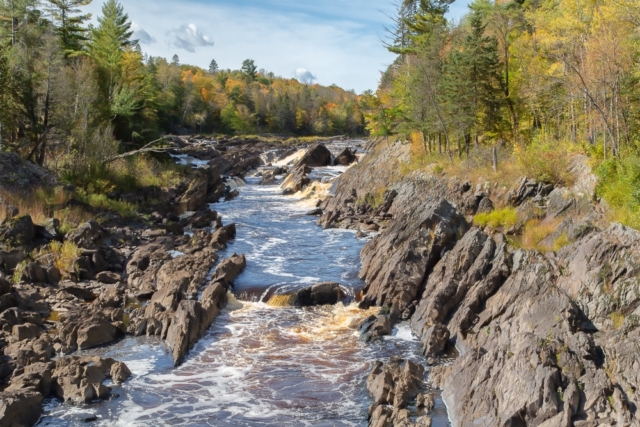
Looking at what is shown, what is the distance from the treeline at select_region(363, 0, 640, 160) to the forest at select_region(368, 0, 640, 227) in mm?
67

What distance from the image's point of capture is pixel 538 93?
1300 inches

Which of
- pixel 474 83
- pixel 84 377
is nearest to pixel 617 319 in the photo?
pixel 84 377

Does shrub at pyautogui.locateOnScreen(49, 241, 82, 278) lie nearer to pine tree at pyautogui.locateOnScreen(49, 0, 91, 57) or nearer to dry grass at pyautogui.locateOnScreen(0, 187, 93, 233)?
dry grass at pyautogui.locateOnScreen(0, 187, 93, 233)

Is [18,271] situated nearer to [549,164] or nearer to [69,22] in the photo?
[549,164]

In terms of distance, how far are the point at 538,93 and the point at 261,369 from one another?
25686mm

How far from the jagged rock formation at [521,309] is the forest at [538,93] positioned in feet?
6.36

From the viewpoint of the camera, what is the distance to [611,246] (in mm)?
15500

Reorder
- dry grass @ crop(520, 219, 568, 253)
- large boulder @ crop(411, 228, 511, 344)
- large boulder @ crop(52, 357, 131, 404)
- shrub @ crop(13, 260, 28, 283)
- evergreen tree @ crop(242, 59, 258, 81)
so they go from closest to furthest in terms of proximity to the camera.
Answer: large boulder @ crop(52, 357, 131, 404), large boulder @ crop(411, 228, 511, 344), dry grass @ crop(520, 219, 568, 253), shrub @ crop(13, 260, 28, 283), evergreen tree @ crop(242, 59, 258, 81)

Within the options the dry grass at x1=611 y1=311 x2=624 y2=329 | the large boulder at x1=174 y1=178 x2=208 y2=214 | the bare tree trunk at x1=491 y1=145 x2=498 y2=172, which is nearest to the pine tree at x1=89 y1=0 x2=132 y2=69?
the large boulder at x1=174 y1=178 x2=208 y2=214

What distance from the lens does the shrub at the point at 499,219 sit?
79.6 feet

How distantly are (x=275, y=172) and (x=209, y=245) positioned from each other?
3350 centimetres

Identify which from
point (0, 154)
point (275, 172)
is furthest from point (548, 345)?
point (275, 172)

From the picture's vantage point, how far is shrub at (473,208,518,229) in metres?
24.2

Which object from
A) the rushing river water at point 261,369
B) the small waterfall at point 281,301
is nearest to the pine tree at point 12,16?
the rushing river water at point 261,369
